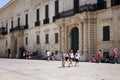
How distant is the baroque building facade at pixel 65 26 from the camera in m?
29.9

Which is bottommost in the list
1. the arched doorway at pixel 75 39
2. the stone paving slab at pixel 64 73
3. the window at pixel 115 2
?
the stone paving slab at pixel 64 73

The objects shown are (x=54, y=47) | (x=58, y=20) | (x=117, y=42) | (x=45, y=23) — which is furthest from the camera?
(x=45, y=23)

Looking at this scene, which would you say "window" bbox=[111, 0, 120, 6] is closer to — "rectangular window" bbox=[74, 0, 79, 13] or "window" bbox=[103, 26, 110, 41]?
"window" bbox=[103, 26, 110, 41]

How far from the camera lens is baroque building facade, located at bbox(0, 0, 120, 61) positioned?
98.1 feet

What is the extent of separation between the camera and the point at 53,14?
4084cm

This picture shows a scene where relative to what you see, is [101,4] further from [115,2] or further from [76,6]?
[76,6]

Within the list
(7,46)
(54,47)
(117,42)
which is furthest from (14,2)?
(117,42)

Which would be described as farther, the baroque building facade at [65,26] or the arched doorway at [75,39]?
the arched doorway at [75,39]

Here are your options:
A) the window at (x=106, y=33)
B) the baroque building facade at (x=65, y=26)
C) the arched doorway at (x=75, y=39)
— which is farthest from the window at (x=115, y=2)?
the arched doorway at (x=75, y=39)

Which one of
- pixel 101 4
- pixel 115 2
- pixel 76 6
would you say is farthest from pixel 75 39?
pixel 115 2

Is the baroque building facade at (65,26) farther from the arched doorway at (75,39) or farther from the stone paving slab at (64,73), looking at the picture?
the stone paving slab at (64,73)

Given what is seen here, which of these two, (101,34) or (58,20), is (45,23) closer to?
(58,20)

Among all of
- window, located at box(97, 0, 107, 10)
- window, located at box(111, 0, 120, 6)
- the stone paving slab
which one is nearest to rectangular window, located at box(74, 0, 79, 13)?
window, located at box(97, 0, 107, 10)

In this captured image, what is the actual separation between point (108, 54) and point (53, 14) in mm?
13179
